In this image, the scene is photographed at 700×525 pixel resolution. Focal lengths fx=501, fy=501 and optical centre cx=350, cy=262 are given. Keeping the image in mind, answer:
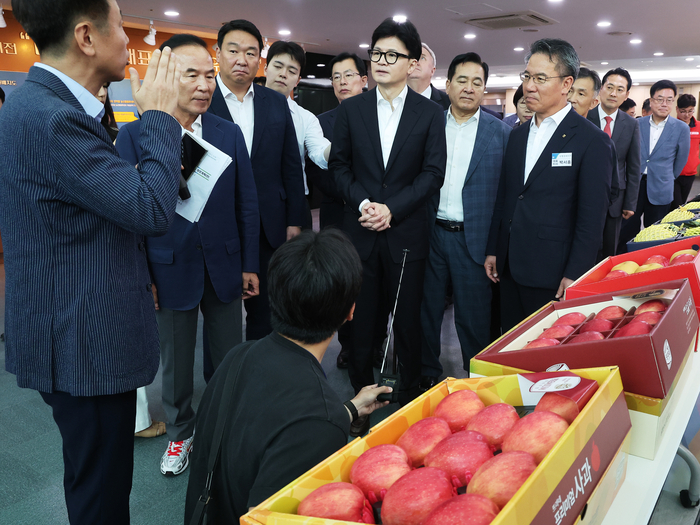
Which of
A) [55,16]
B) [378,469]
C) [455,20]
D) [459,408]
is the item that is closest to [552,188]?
[459,408]

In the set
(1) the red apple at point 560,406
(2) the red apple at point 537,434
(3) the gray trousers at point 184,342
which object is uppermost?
(1) the red apple at point 560,406

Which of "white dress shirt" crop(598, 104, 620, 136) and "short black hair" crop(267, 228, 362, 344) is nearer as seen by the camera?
"short black hair" crop(267, 228, 362, 344)


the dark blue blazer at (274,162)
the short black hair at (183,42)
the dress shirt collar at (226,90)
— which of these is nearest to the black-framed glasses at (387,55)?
the dark blue blazer at (274,162)

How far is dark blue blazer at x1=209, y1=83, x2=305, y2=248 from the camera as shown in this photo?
2506 millimetres

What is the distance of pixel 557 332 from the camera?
48.8 inches

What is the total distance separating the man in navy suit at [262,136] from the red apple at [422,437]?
1.88m

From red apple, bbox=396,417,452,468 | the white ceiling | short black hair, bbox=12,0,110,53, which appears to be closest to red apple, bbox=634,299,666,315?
red apple, bbox=396,417,452,468

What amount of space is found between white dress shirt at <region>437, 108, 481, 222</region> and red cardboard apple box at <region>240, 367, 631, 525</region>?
1.87m

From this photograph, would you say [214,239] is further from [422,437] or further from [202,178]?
[422,437]

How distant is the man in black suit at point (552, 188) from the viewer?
2.16 meters

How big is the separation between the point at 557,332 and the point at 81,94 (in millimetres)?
1263

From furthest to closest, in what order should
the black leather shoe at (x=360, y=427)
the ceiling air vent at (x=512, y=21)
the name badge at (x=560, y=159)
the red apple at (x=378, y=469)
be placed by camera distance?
the ceiling air vent at (x=512, y=21)
the black leather shoe at (x=360, y=427)
the name badge at (x=560, y=159)
the red apple at (x=378, y=469)

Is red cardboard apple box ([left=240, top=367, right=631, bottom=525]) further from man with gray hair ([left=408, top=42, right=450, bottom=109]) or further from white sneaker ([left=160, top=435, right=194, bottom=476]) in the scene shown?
man with gray hair ([left=408, top=42, right=450, bottom=109])

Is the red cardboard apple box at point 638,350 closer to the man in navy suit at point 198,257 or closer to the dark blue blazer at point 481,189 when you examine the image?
the man in navy suit at point 198,257
